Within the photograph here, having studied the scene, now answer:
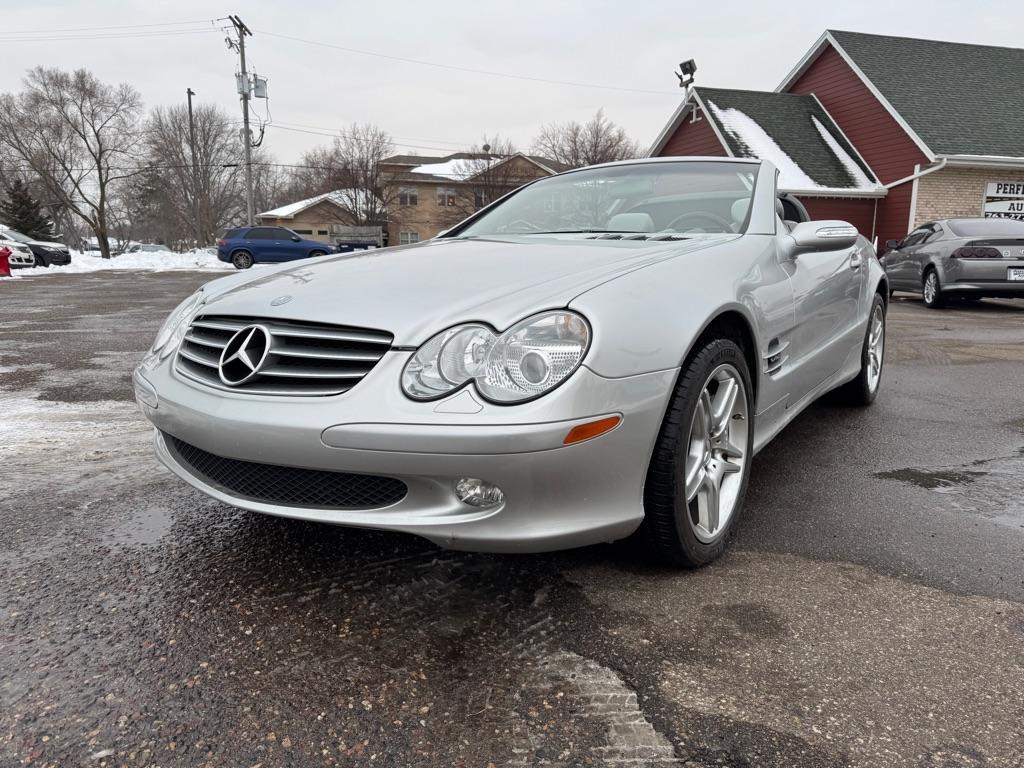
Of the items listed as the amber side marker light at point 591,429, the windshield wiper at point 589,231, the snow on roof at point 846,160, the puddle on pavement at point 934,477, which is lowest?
the puddle on pavement at point 934,477

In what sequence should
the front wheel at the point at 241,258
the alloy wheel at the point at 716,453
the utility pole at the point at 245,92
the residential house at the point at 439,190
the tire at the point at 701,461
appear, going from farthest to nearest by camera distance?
the residential house at the point at 439,190 < the utility pole at the point at 245,92 < the front wheel at the point at 241,258 < the alloy wheel at the point at 716,453 < the tire at the point at 701,461

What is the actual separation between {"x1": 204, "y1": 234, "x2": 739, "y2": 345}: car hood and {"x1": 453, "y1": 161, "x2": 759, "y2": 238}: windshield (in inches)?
16.3

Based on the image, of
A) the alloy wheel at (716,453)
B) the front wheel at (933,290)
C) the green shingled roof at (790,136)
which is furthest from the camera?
the green shingled roof at (790,136)

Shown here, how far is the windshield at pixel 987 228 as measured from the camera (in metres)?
10.0

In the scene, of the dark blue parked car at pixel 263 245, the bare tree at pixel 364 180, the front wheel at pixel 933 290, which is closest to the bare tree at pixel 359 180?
the bare tree at pixel 364 180

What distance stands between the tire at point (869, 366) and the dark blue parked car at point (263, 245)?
2243 centimetres

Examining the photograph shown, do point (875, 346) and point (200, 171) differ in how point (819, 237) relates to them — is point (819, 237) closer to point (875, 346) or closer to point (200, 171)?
point (875, 346)

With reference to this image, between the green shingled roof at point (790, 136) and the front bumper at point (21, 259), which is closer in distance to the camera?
the green shingled roof at point (790, 136)

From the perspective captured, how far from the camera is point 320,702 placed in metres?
1.60

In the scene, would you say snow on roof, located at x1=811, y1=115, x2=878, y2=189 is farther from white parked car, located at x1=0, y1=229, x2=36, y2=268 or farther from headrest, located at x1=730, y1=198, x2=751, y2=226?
white parked car, located at x1=0, y1=229, x2=36, y2=268

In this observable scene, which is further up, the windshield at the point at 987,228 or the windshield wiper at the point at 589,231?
the windshield wiper at the point at 589,231

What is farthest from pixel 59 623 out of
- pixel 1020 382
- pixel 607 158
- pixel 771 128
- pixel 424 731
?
pixel 607 158

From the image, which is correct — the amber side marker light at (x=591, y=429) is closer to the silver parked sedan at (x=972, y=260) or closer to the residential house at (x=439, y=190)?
the silver parked sedan at (x=972, y=260)

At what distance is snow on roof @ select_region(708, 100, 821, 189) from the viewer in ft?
59.7
